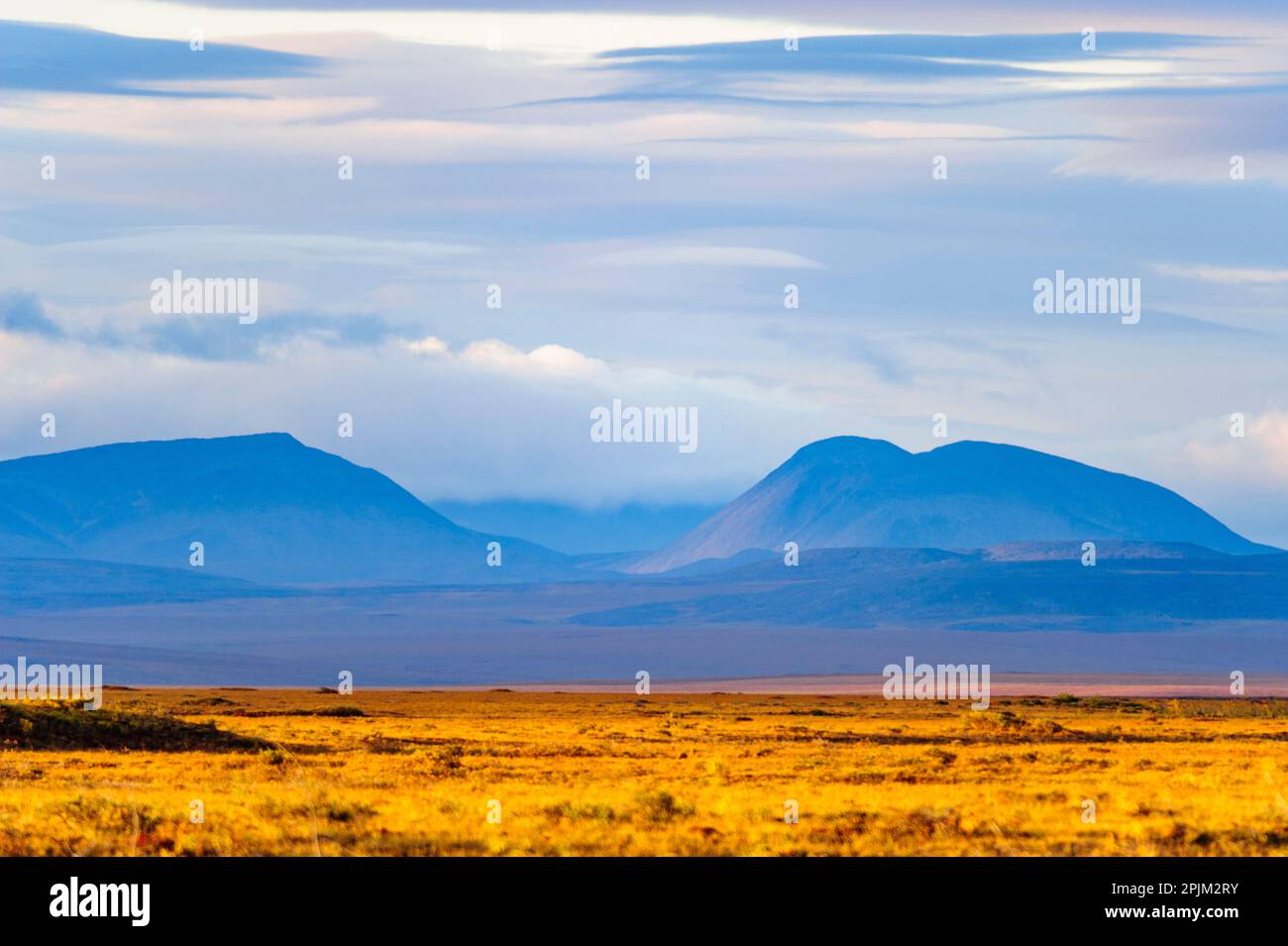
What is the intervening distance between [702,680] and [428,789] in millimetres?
162585

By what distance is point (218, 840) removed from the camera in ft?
87.6

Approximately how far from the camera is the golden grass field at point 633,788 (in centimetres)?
2736

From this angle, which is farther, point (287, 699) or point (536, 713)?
point (287, 699)

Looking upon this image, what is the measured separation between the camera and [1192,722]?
255ft

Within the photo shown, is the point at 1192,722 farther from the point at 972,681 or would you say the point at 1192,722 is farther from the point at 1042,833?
the point at 972,681

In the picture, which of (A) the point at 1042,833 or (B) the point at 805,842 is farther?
(A) the point at 1042,833

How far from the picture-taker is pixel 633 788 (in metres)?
36.2

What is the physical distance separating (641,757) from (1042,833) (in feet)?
70.7

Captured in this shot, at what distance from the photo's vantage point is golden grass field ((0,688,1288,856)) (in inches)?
1077

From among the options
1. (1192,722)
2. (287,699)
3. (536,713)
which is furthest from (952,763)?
(287,699)
